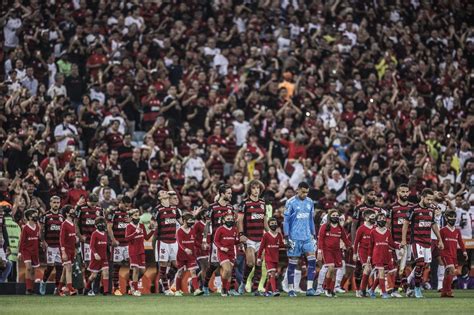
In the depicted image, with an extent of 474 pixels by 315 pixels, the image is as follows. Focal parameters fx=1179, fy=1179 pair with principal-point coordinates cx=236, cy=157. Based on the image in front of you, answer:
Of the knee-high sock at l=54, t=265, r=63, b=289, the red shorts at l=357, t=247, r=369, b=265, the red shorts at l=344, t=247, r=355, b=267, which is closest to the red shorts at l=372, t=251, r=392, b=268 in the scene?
the red shorts at l=357, t=247, r=369, b=265

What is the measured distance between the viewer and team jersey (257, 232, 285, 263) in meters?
25.4

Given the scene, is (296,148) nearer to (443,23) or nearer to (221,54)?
(221,54)

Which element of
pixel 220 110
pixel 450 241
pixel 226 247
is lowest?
pixel 226 247

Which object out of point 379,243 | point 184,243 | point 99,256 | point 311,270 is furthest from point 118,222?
point 379,243

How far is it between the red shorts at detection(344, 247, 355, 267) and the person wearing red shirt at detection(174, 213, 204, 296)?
383cm

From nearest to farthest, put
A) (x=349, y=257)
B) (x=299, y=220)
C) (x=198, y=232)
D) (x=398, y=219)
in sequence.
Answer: (x=299, y=220)
(x=398, y=219)
(x=198, y=232)
(x=349, y=257)

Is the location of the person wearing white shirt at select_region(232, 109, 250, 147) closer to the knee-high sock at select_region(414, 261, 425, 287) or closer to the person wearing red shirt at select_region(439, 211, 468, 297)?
the person wearing red shirt at select_region(439, 211, 468, 297)

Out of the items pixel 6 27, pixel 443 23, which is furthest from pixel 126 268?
pixel 443 23

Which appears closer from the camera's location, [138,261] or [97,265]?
[97,265]

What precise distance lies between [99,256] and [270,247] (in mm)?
3914

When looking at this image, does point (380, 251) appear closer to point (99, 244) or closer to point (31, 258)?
point (99, 244)

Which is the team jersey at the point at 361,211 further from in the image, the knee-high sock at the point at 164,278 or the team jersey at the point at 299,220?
the knee-high sock at the point at 164,278

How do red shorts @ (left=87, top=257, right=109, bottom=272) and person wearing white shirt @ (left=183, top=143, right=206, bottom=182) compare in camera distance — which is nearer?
red shorts @ (left=87, top=257, right=109, bottom=272)

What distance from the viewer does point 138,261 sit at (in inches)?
1064
